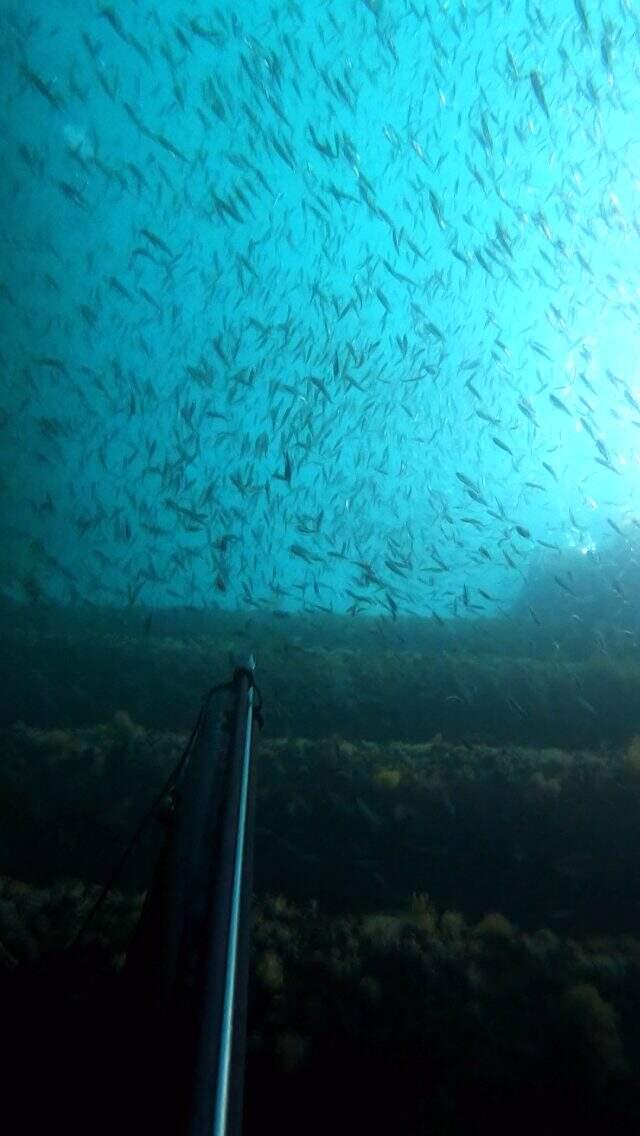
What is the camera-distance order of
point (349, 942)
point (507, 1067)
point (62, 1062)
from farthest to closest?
point (349, 942), point (507, 1067), point (62, 1062)

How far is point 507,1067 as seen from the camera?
3941mm

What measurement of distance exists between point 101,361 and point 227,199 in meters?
49.0

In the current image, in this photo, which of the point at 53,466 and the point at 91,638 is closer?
the point at 91,638

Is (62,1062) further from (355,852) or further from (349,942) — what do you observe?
(355,852)

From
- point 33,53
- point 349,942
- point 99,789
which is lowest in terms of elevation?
point 349,942

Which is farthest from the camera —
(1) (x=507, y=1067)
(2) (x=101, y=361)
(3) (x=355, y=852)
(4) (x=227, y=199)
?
(2) (x=101, y=361)

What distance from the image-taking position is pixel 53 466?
3788 centimetres

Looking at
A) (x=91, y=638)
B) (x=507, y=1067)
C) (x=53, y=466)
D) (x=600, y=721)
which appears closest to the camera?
(x=507, y=1067)

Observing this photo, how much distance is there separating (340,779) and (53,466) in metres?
35.2

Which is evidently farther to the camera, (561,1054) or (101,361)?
(101,361)

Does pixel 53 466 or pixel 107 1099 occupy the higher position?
pixel 53 466

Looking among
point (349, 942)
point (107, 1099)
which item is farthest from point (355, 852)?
point (107, 1099)

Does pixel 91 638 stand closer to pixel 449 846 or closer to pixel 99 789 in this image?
pixel 99 789

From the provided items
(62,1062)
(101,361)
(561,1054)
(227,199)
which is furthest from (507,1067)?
(101,361)
